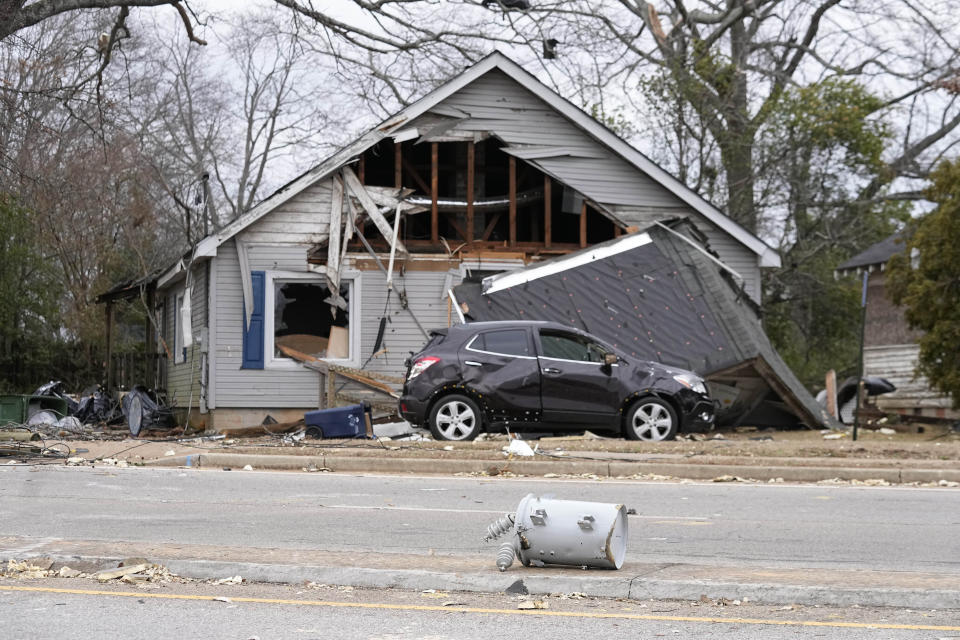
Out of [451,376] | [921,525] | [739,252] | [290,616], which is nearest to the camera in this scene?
[290,616]

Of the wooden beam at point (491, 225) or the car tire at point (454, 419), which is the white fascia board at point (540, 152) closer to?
the wooden beam at point (491, 225)

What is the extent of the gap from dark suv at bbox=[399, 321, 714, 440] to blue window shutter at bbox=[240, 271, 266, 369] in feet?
16.2

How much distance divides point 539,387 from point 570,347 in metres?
0.82

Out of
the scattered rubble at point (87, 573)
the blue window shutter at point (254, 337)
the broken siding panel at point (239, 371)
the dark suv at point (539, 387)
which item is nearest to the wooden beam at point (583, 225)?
the dark suv at point (539, 387)

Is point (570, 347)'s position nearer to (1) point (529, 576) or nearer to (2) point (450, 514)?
(2) point (450, 514)

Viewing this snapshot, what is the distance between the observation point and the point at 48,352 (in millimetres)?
33812

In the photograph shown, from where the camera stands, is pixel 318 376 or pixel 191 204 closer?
pixel 318 376

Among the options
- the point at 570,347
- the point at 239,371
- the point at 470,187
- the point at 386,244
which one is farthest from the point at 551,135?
the point at 239,371

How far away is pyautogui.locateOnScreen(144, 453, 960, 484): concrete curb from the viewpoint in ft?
44.2

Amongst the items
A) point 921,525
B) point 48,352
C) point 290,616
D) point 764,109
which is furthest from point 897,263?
point 48,352

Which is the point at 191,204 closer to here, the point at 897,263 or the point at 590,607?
the point at 897,263

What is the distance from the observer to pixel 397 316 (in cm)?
2192

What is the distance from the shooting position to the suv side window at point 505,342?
1736cm

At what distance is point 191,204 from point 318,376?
89.8 ft
